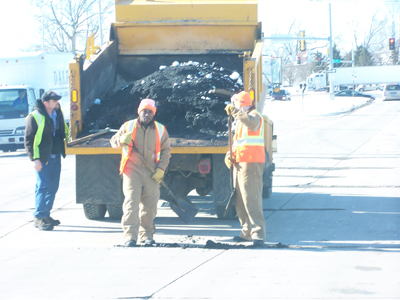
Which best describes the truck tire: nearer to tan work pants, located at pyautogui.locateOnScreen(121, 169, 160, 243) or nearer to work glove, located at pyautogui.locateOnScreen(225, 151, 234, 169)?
work glove, located at pyautogui.locateOnScreen(225, 151, 234, 169)

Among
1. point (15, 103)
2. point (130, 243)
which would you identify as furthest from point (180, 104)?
point (15, 103)

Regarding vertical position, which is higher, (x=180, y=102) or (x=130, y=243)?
(x=180, y=102)

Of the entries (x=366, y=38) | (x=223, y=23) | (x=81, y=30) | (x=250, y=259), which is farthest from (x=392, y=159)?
(x=366, y=38)

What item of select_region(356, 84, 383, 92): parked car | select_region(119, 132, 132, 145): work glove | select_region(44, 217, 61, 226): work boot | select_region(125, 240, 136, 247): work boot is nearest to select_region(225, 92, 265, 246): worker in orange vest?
select_region(119, 132, 132, 145): work glove

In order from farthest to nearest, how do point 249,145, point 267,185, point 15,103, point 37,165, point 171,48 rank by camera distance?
point 15,103 < point 267,185 < point 171,48 < point 37,165 < point 249,145

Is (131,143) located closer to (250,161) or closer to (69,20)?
(250,161)

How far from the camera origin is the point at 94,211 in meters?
7.99

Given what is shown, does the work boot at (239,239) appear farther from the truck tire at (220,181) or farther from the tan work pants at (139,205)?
the tan work pants at (139,205)

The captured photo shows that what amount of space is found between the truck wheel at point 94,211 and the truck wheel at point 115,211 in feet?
0.41

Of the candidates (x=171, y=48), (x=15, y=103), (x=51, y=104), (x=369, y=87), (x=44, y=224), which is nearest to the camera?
(x=44, y=224)

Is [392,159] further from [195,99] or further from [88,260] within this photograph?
[88,260]

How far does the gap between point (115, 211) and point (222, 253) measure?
7.61 ft

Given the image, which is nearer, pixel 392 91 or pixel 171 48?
pixel 171 48

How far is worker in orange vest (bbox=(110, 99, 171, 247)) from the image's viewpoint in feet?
21.3
